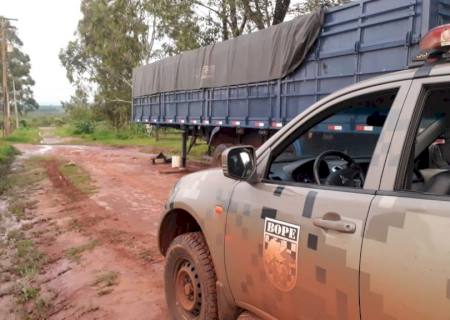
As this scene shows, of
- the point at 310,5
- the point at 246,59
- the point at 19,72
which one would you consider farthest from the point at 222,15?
the point at 19,72

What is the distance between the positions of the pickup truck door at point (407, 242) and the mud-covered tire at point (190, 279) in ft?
4.41

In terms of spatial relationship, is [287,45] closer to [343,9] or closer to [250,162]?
[343,9]

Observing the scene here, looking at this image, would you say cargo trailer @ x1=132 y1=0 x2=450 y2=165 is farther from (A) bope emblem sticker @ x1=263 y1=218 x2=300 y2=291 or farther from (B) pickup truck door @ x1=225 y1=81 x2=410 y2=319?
(A) bope emblem sticker @ x1=263 y1=218 x2=300 y2=291

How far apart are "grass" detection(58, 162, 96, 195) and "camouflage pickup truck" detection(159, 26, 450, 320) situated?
25.8 ft

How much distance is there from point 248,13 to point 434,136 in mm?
16858

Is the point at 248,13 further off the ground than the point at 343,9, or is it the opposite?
the point at 248,13

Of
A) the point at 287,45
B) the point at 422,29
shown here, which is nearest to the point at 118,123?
the point at 287,45

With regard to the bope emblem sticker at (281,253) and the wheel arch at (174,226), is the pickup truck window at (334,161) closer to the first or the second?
the bope emblem sticker at (281,253)

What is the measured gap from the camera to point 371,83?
2.18 m

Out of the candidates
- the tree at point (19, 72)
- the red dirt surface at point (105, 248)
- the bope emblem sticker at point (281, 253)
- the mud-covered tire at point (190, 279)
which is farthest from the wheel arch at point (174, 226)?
the tree at point (19, 72)

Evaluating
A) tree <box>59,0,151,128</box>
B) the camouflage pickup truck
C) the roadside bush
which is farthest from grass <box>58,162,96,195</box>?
the roadside bush

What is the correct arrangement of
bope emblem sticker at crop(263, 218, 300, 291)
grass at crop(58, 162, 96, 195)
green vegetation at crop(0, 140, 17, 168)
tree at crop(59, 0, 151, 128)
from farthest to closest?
tree at crop(59, 0, 151, 128) < green vegetation at crop(0, 140, 17, 168) < grass at crop(58, 162, 96, 195) < bope emblem sticker at crop(263, 218, 300, 291)

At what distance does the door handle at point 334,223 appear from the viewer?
1.97 metres

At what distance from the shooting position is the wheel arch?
11.6 ft
